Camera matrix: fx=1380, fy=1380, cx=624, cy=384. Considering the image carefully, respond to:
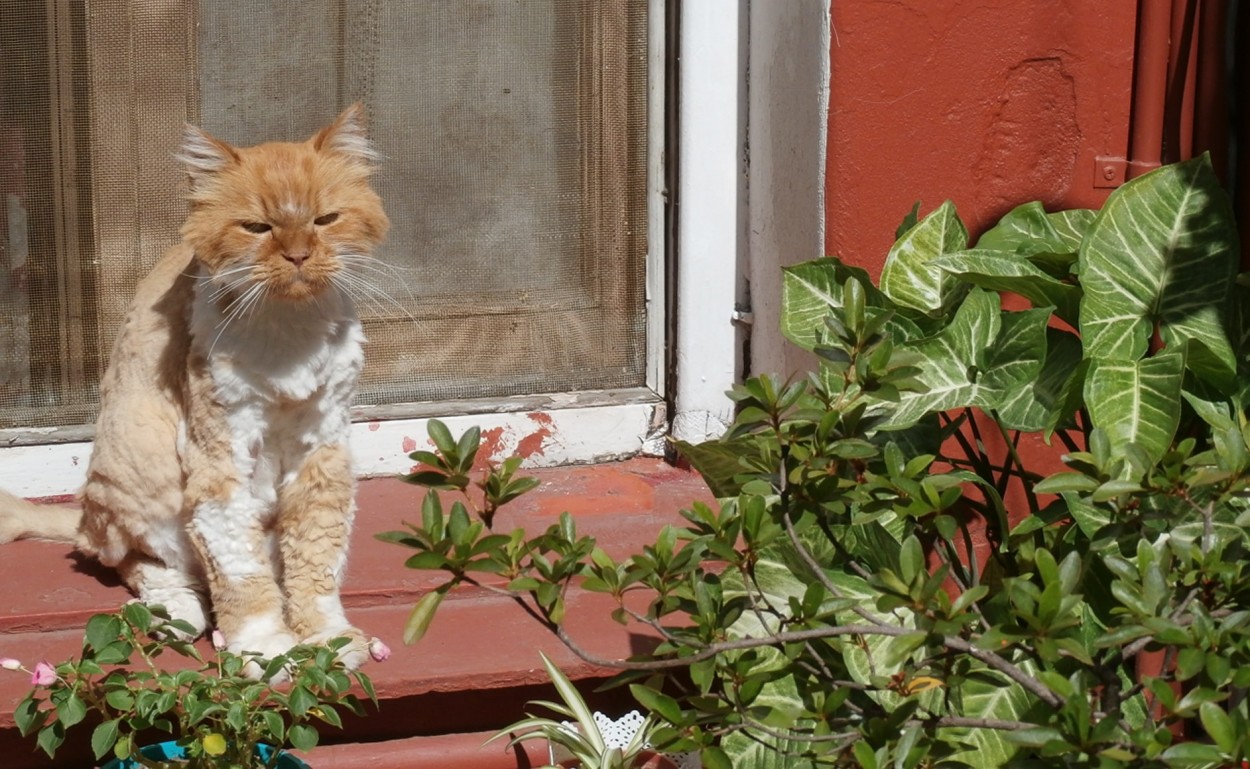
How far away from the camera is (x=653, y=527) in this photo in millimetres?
3139

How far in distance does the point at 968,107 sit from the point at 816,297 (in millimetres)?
813

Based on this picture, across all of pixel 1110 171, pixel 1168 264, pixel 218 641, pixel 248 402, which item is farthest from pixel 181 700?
pixel 1110 171

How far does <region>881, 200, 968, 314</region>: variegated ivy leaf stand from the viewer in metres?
2.41

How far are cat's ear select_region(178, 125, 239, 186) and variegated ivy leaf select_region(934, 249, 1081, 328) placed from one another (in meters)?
1.28

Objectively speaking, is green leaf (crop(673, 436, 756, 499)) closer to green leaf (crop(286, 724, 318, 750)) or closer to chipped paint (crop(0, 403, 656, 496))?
green leaf (crop(286, 724, 318, 750))

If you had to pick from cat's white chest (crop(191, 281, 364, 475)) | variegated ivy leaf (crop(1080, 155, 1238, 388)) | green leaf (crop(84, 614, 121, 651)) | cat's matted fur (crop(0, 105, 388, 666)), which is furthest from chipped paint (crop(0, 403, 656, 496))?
variegated ivy leaf (crop(1080, 155, 1238, 388))

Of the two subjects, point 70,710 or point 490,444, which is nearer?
point 70,710

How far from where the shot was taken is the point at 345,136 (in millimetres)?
2605

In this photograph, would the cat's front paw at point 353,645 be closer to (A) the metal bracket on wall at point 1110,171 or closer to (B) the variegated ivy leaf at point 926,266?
(B) the variegated ivy leaf at point 926,266

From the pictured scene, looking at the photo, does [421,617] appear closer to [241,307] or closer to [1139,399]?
[241,307]

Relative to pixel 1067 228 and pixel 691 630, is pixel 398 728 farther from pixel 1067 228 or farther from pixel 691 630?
pixel 1067 228

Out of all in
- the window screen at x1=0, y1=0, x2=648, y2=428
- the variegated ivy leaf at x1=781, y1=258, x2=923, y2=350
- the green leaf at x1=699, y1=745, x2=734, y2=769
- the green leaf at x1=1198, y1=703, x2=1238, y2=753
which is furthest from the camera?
the window screen at x1=0, y1=0, x2=648, y2=428

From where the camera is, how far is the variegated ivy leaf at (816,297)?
2357mm

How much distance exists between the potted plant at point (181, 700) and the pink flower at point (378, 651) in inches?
9.4
